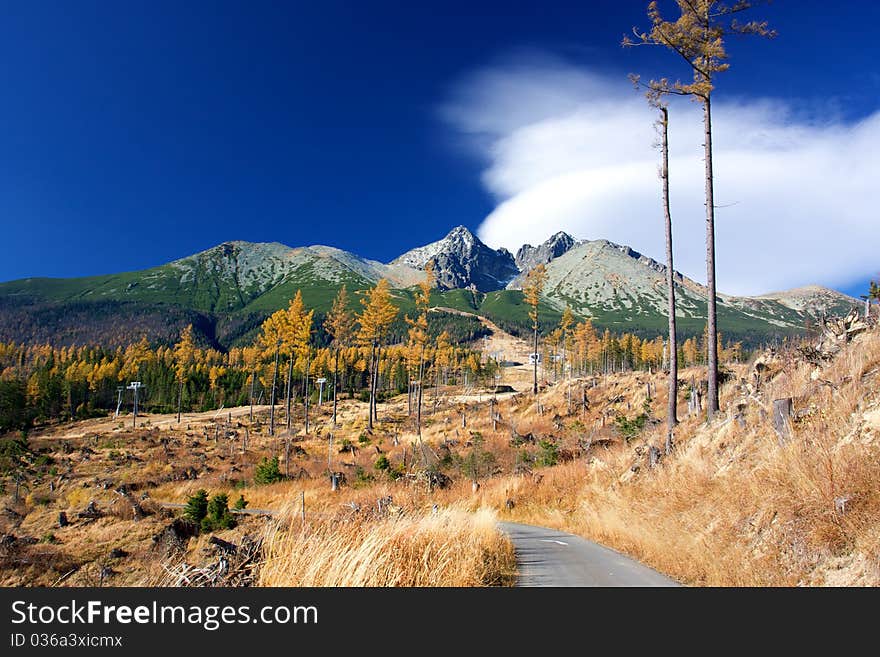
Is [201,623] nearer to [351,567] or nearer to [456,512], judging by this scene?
[351,567]

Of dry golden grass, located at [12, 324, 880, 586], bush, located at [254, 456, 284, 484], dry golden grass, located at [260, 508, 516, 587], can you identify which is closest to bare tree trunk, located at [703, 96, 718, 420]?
dry golden grass, located at [12, 324, 880, 586]

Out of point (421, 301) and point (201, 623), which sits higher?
point (421, 301)

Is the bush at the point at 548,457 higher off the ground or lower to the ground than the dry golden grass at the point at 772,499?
lower

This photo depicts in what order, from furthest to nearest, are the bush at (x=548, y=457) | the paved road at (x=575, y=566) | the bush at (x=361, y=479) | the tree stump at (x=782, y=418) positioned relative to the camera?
1. the bush at (x=361, y=479)
2. the bush at (x=548, y=457)
3. the tree stump at (x=782, y=418)
4. the paved road at (x=575, y=566)

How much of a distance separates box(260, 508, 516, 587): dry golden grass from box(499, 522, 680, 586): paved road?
52cm

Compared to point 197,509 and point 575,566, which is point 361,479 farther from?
point 575,566

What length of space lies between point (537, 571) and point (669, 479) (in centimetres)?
517

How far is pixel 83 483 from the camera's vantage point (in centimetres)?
2959

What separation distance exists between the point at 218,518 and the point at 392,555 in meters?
13.4

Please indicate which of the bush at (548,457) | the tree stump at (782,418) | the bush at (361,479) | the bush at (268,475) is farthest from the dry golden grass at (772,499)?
the bush at (268,475)

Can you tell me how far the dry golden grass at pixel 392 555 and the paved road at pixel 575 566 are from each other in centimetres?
52

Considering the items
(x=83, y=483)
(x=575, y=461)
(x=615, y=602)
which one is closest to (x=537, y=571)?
(x=615, y=602)

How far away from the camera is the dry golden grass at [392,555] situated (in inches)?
201

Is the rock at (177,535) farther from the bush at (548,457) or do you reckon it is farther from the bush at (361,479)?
the bush at (548,457)
